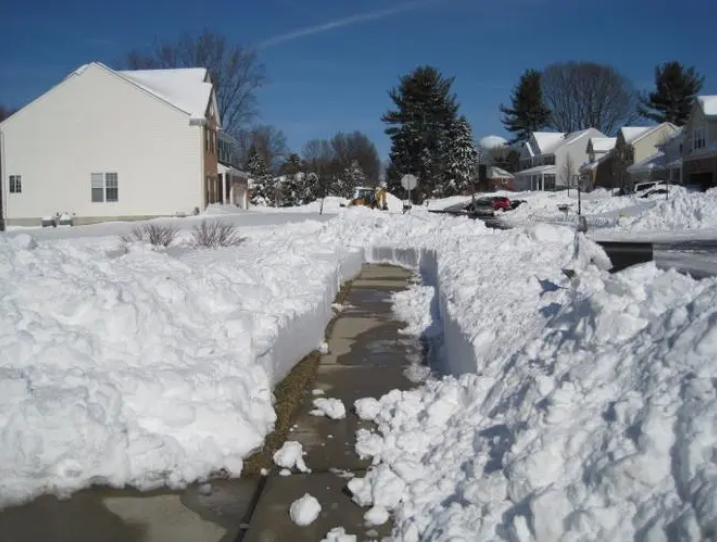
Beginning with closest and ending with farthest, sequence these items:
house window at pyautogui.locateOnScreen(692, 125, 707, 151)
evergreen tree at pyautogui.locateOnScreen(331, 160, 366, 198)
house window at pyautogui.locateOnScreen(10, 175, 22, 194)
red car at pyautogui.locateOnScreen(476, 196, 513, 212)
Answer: house window at pyautogui.locateOnScreen(10, 175, 22, 194), house window at pyautogui.locateOnScreen(692, 125, 707, 151), red car at pyautogui.locateOnScreen(476, 196, 513, 212), evergreen tree at pyautogui.locateOnScreen(331, 160, 366, 198)

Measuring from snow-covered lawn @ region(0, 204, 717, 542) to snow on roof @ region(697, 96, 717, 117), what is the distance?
5072 centimetres

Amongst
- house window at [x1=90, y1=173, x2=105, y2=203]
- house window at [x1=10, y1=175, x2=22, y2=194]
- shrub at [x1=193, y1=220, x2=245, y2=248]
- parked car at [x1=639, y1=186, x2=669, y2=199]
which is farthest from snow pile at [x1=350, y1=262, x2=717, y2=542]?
parked car at [x1=639, y1=186, x2=669, y2=199]

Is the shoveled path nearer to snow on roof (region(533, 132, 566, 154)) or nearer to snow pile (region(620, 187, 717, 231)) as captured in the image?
snow pile (region(620, 187, 717, 231))

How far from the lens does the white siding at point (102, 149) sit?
127 ft

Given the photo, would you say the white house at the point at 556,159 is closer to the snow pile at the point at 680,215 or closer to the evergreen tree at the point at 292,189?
the evergreen tree at the point at 292,189

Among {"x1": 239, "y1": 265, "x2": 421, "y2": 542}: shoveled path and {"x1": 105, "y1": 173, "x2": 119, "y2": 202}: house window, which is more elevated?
{"x1": 105, "y1": 173, "x2": 119, "y2": 202}: house window

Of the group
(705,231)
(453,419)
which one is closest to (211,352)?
(453,419)

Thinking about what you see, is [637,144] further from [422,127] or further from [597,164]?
[422,127]

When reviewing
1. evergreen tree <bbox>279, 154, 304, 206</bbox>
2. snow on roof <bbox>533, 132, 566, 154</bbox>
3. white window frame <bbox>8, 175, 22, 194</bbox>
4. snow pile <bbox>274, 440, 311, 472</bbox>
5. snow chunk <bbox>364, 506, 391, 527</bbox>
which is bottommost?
snow chunk <bbox>364, 506, 391, 527</bbox>

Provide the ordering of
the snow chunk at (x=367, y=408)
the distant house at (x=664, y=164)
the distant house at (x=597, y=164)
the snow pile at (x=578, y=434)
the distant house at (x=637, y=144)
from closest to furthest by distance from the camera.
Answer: the snow pile at (x=578, y=434) → the snow chunk at (x=367, y=408) → the distant house at (x=664, y=164) → the distant house at (x=637, y=144) → the distant house at (x=597, y=164)

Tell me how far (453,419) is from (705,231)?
24.8m

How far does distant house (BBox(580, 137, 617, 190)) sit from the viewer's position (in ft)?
245

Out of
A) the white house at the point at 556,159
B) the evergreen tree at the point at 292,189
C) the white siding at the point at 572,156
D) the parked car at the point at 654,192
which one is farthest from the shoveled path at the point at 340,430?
the white siding at the point at 572,156

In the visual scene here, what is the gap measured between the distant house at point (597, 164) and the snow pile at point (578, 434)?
73148 millimetres
